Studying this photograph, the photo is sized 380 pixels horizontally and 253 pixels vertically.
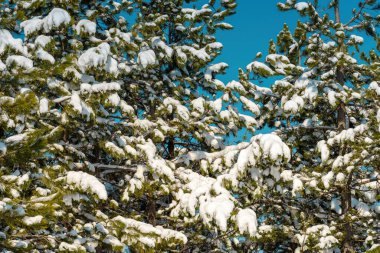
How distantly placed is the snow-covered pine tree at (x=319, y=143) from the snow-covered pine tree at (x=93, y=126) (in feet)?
3.07

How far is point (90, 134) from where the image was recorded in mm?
8539

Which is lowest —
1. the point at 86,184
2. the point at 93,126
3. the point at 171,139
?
the point at 86,184

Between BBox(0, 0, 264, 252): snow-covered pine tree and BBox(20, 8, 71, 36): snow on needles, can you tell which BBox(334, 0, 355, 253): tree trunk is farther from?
BBox(20, 8, 71, 36): snow on needles

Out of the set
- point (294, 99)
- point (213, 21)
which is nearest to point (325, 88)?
point (294, 99)

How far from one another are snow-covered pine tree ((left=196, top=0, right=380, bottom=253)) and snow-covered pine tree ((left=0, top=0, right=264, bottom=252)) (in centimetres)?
93

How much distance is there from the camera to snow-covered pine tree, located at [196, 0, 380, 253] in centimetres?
744

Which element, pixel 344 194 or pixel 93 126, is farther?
pixel 344 194

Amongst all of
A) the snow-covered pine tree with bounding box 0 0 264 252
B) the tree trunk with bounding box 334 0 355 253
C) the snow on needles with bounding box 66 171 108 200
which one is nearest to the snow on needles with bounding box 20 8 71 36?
the snow-covered pine tree with bounding box 0 0 264 252

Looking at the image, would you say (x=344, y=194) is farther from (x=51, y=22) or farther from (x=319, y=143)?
(x=51, y=22)

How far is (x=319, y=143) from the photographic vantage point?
8.53m

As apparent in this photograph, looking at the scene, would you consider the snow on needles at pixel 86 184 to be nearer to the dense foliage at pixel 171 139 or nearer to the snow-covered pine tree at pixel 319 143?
the dense foliage at pixel 171 139

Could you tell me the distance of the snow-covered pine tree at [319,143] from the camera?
7441 millimetres

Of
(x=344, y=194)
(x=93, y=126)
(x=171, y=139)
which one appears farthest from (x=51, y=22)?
(x=344, y=194)

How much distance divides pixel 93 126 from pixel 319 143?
466 cm
